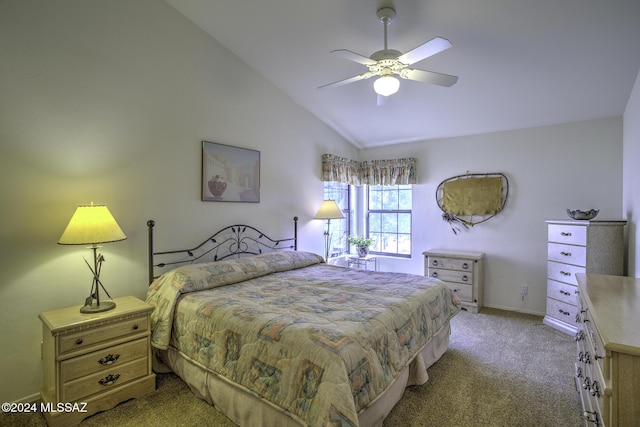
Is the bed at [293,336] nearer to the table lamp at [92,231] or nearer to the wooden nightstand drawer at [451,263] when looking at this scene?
the table lamp at [92,231]

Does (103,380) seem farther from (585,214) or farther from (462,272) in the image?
(585,214)

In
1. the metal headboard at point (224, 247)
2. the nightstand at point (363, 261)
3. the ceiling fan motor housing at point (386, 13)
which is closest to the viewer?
the ceiling fan motor housing at point (386, 13)

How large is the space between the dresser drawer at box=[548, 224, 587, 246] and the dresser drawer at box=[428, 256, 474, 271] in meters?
0.96

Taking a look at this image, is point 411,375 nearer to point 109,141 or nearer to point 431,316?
point 431,316

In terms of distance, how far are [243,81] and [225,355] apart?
2.93 meters

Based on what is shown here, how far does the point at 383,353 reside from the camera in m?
1.82

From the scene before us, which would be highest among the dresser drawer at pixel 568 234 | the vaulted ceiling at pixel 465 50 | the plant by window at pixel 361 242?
the vaulted ceiling at pixel 465 50

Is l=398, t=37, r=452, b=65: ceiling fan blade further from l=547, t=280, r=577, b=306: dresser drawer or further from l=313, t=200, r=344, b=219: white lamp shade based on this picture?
l=547, t=280, r=577, b=306: dresser drawer

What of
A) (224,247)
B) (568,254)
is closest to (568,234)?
(568,254)

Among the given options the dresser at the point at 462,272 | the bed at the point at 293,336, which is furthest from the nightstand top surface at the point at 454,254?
the bed at the point at 293,336

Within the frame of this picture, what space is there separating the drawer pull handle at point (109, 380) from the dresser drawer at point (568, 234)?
4363mm

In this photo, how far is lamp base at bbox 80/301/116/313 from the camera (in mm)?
2160

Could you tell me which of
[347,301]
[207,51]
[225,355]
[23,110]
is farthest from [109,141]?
[347,301]

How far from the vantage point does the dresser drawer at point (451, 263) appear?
418cm
